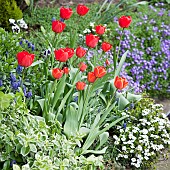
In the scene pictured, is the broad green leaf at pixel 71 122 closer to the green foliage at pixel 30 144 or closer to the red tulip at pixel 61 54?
the green foliage at pixel 30 144

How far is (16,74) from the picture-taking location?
3.36 meters

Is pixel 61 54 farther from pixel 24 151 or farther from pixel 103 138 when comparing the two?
pixel 103 138

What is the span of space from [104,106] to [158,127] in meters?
0.49

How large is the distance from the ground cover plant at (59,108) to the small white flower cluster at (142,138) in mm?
18

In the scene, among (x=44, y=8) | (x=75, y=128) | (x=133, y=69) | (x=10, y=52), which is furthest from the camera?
(x=44, y=8)

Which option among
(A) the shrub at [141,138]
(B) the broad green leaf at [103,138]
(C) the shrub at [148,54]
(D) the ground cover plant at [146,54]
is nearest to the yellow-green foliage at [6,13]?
(D) the ground cover plant at [146,54]

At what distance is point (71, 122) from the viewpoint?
3186 millimetres

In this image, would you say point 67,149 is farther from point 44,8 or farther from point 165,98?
point 44,8

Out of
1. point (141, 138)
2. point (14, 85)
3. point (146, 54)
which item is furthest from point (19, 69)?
point (146, 54)

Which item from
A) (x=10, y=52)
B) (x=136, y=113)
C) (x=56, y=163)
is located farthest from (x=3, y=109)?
(x=136, y=113)

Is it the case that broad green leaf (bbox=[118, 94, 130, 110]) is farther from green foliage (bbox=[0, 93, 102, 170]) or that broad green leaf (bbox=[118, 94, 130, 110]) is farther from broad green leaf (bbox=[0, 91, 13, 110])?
broad green leaf (bbox=[0, 91, 13, 110])

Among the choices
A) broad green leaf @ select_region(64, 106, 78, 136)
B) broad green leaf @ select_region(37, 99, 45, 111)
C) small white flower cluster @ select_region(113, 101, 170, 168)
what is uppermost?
broad green leaf @ select_region(37, 99, 45, 111)

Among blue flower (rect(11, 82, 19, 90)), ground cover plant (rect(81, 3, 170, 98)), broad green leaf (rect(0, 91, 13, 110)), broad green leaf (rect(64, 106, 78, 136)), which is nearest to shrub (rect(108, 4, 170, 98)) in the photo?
ground cover plant (rect(81, 3, 170, 98))

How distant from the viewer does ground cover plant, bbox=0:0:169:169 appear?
273 centimetres
